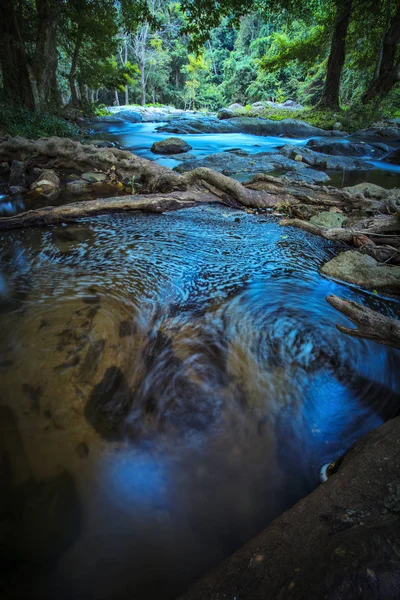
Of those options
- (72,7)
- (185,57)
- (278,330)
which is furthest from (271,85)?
(278,330)

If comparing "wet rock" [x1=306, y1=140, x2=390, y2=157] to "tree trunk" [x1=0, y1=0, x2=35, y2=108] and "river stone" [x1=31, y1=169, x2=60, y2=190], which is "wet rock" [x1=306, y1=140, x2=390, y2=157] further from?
"tree trunk" [x1=0, y1=0, x2=35, y2=108]

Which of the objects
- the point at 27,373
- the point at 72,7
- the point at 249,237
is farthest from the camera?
the point at 72,7

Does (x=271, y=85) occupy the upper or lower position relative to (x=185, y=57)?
lower

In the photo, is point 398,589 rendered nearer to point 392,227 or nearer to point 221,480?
point 221,480

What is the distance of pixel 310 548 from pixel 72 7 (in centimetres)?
1851

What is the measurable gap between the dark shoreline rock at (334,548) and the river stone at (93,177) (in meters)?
8.07

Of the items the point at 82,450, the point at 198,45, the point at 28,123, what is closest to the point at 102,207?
the point at 82,450

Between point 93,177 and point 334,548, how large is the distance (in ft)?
27.7

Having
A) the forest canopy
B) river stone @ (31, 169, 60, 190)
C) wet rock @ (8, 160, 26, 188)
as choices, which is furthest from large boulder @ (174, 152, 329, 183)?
the forest canopy

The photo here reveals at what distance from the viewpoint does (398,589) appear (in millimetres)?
684

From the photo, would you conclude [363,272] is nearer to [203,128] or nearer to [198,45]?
[198,45]

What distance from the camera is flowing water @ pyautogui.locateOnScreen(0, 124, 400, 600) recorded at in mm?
1269

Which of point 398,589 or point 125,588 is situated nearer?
point 398,589

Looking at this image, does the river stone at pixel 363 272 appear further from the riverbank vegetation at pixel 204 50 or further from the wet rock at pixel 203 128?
the wet rock at pixel 203 128
